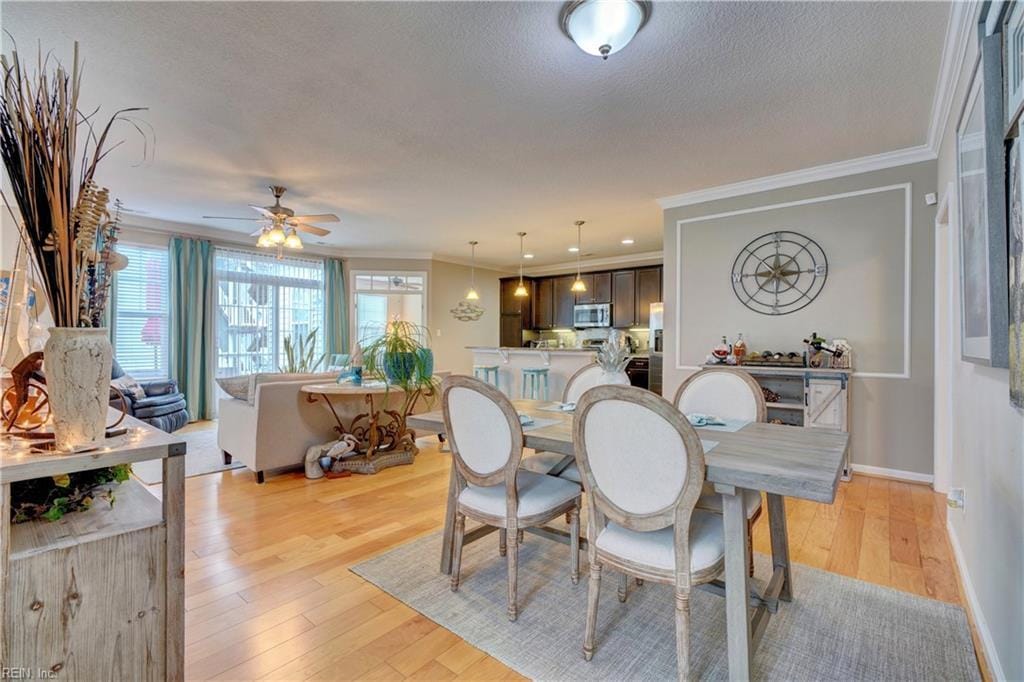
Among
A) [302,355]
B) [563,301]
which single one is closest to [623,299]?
[563,301]

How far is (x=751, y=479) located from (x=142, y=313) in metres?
6.88

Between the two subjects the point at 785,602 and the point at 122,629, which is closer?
the point at 122,629

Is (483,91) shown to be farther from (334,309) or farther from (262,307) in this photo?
(334,309)

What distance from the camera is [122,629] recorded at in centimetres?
107

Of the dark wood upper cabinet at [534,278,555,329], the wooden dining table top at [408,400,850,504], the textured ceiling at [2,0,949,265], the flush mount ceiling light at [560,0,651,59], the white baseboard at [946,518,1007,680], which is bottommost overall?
the white baseboard at [946,518,1007,680]

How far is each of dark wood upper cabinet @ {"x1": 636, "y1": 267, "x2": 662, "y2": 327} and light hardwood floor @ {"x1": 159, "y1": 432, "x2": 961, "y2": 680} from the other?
439 cm

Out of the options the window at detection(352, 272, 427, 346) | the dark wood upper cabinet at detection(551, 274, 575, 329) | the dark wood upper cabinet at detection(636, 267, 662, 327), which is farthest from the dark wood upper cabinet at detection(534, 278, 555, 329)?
the window at detection(352, 272, 427, 346)

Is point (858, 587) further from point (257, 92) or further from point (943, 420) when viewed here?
point (257, 92)

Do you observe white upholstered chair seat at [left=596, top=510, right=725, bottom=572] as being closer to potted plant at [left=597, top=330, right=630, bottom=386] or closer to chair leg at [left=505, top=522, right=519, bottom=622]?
chair leg at [left=505, top=522, right=519, bottom=622]

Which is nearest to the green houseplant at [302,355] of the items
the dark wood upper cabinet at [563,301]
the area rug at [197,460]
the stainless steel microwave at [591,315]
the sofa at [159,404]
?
the area rug at [197,460]

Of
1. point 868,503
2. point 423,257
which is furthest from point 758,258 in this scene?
point 423,257

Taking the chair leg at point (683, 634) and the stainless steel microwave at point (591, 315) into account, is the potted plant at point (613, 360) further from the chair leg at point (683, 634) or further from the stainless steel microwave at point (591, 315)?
the stainless steel microwave at point (591, 315)

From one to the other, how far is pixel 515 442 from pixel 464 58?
1.91m

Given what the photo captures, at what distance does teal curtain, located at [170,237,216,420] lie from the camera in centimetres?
593
